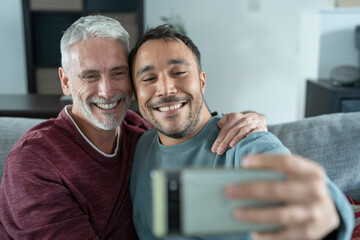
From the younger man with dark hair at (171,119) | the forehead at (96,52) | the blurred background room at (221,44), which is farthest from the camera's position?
the blurred background room at (221,44)

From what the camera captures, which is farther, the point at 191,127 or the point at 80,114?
the point at 80,114

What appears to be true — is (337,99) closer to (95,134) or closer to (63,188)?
(95,134)

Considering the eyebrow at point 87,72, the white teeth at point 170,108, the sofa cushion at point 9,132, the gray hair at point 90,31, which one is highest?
the gray hair at point 90,31

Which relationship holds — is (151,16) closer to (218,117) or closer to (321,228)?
(218,117)

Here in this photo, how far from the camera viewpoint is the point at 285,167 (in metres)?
0.55

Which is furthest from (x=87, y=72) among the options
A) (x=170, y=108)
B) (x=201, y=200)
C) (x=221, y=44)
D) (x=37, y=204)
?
(x=221, y=44)

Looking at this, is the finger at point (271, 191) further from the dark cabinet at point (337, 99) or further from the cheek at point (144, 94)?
the dark cabinet at point (337, 99)

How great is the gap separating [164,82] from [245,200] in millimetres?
660

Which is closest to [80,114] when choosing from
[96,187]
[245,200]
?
[96,187]

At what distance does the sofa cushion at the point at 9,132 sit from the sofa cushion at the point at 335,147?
97 cm

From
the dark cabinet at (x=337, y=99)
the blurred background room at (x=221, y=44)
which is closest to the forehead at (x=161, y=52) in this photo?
the dark cabinet at (x=337, y=99)

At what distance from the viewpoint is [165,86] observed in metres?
1.15

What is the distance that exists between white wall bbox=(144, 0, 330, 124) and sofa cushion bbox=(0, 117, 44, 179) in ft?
9.23

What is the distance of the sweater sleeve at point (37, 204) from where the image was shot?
3.47 ft
